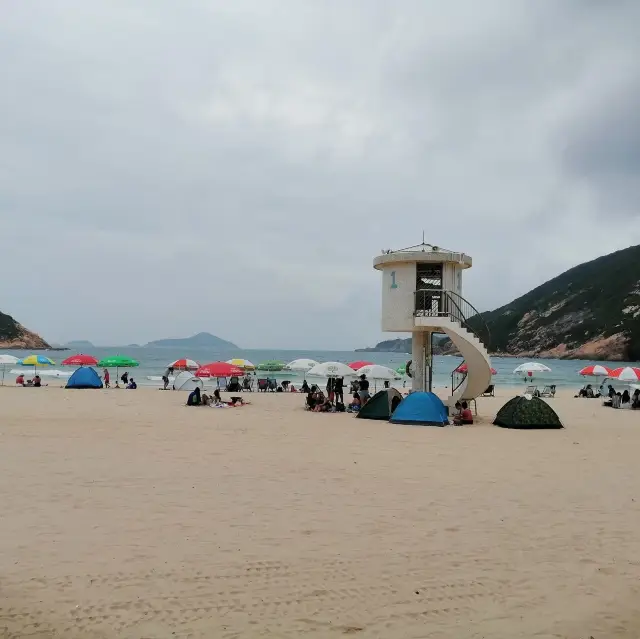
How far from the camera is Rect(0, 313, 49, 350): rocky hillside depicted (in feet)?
507

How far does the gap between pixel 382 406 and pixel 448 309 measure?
4156 mm

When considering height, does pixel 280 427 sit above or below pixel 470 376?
below

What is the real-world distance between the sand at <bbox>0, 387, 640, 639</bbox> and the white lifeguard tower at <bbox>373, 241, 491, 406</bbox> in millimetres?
6445

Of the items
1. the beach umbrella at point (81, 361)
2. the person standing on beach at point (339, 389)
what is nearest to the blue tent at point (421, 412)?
the person standing on beach at point (339, 389)

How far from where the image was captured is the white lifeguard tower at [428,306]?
65.5 ft

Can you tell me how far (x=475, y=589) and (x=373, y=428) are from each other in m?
11.3

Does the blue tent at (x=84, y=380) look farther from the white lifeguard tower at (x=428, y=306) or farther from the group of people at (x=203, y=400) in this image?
the white lifeguard tower at (x=428, y=306)

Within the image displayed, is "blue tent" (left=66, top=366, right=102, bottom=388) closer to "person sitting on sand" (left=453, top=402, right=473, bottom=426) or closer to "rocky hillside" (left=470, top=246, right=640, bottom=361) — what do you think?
"person sitting on sand" (left=453, top=402, right=473, bottom=426)

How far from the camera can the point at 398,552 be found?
648cm

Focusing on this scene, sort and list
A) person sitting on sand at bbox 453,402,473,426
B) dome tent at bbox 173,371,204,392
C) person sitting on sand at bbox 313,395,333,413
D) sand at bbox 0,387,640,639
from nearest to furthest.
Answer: sand at bbox 0,387,640,639 → person sitting on sand at bbox 453,402,473,426 → person sitting on sand at bbox 313,395,333,413 → dome tent at bbox 173,371,204,392

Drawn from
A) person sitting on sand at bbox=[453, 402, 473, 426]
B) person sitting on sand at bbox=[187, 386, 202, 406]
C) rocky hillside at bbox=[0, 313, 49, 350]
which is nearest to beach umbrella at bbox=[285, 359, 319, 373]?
person sitting on sand at bbox=[187, 386, 202, 406]

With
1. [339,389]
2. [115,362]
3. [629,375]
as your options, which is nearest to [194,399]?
[339,389]

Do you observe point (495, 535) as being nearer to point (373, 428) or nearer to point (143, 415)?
point (373, 428)

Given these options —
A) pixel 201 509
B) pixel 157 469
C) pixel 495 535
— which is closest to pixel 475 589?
pixel 495 535
